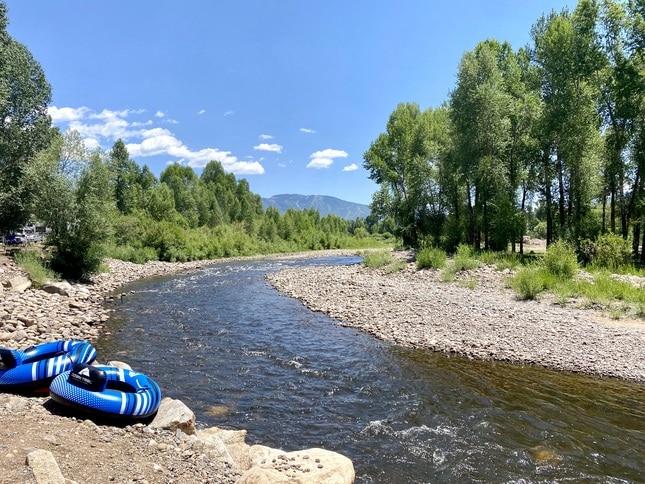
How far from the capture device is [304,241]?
256ft

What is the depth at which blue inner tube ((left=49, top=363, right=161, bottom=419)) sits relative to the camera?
6.58m

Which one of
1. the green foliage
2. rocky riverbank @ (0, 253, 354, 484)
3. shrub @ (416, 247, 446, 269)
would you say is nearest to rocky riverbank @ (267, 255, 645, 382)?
shrub @ (416, 247, 446, 269)

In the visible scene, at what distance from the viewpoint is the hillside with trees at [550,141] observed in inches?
899

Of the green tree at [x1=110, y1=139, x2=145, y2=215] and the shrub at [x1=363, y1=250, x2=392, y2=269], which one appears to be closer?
the shrub at [x1=363, y1=250, x2=392, y2=269]

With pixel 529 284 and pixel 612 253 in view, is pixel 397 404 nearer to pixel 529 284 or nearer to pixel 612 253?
pixel 529 284

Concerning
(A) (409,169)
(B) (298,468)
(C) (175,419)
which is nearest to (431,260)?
(A) (409,169)

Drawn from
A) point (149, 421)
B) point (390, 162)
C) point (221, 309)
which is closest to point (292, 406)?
point (149, 421)

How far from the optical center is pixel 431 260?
83.4ft

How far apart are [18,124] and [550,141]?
3730 cm

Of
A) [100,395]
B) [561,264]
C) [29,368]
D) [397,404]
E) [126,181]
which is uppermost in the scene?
[126,181]

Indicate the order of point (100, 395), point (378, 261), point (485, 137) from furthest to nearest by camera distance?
point (378, 261)
point (485, 137)
point (100, 395)

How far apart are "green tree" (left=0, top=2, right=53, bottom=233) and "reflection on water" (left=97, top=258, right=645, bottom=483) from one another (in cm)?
1931

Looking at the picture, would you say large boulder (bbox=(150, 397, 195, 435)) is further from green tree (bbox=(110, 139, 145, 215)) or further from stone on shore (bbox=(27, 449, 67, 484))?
green tree (bbox=(110, 139, 145, 215))

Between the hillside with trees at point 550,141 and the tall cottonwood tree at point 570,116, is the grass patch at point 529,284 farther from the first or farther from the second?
the tall cottonwood tree at point 570,116
